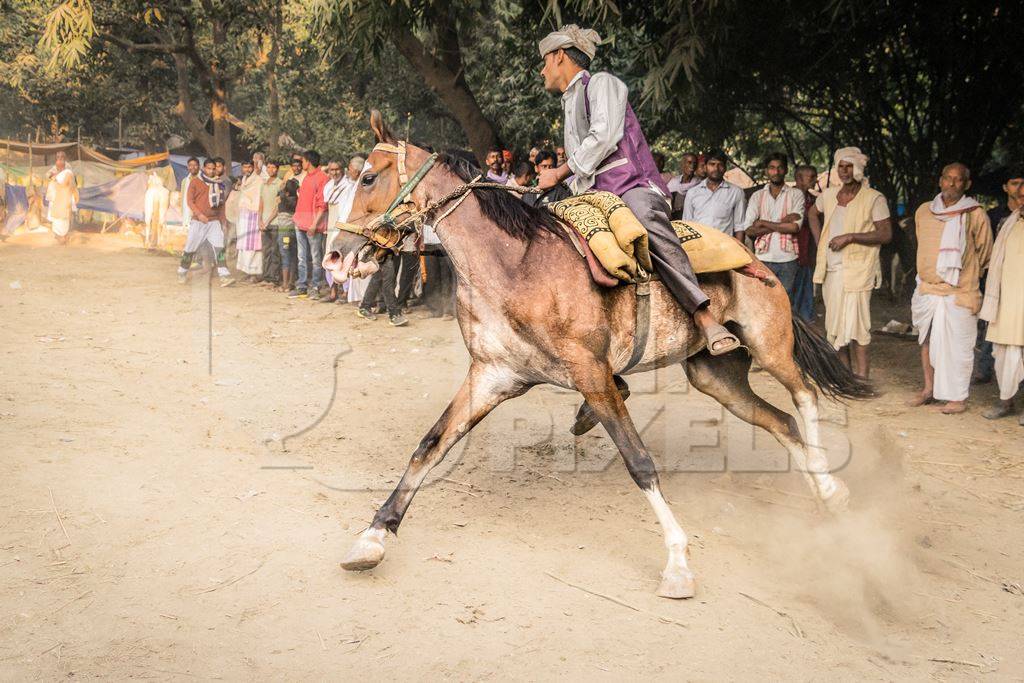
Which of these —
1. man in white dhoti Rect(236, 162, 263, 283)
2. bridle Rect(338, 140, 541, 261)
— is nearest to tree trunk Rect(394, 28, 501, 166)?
man in white dhoti Rect(236, 162, 263, 283)

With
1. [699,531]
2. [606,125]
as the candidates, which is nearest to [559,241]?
[606,125]

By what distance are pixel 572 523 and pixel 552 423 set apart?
7.44 ft

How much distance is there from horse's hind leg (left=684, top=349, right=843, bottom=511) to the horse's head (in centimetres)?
230

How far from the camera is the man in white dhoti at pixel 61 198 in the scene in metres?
20.9

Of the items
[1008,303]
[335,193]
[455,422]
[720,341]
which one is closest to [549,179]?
[720,341]

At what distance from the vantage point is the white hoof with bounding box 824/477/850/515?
216 inches

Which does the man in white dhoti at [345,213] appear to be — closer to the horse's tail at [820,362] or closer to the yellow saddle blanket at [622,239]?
the horse's tail at [820,362]

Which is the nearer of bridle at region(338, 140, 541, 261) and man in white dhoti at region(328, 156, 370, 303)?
bridle at region(338, 140, 541, 261)

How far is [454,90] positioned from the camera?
12.6 metres

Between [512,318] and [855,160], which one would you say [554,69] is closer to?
[512,318]

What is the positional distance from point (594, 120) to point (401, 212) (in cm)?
120

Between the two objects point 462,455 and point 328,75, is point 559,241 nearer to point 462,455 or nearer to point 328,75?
point 462,455

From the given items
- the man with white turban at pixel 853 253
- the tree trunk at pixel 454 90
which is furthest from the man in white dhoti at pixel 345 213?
the man with white turban at pixel 853 253

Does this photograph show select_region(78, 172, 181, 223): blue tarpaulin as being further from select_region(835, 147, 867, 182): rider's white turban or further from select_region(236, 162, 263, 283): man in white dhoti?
select_region(835, 147, 867, 182): rider's white turban
